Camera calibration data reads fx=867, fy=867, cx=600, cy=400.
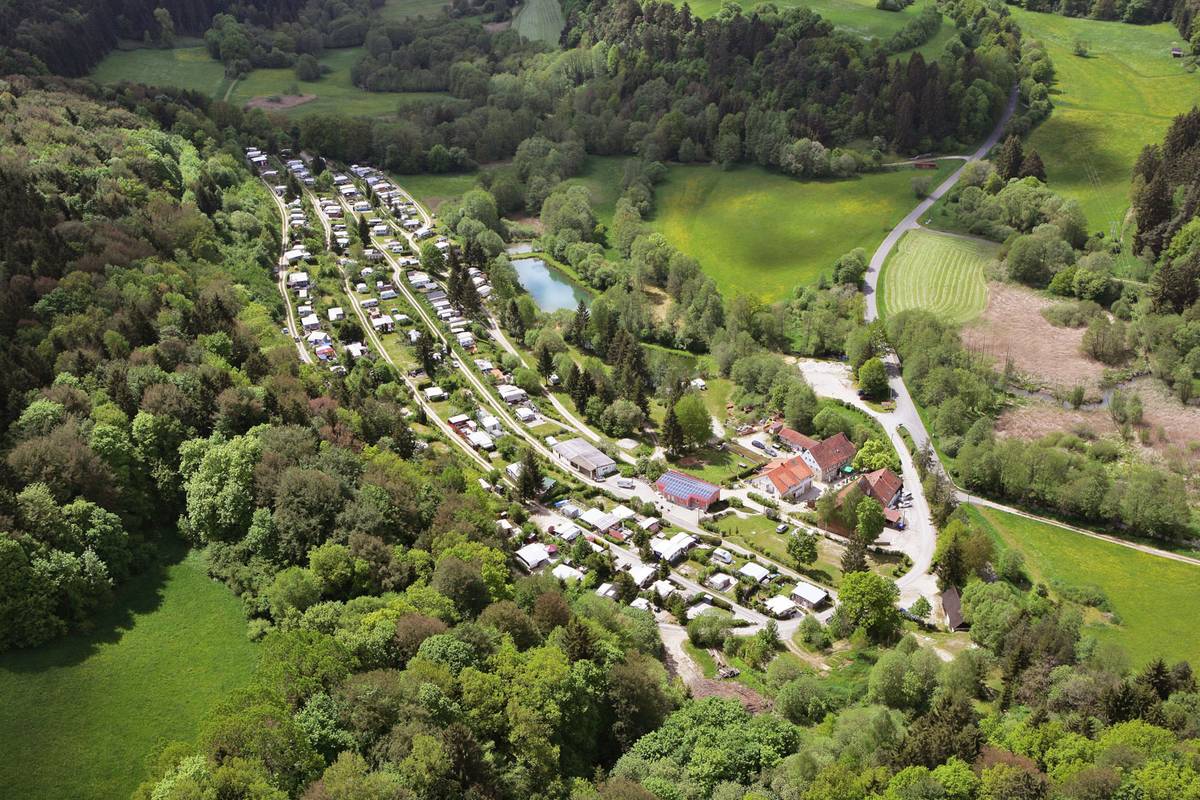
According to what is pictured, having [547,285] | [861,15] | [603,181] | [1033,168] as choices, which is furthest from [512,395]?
[861,15]

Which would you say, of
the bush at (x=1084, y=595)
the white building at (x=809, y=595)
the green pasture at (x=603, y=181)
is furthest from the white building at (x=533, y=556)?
the green pasture at (x=603, y=181)

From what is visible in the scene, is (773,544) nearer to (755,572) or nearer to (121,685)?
(755,572)

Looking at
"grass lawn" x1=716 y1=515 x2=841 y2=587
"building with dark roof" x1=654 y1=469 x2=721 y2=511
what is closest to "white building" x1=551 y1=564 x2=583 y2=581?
"building with dark roof" x1=654 y1=469 x2=721 y2=511

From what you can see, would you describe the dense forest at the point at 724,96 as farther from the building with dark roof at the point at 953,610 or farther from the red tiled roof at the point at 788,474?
the building with dark roof at the point at 953,610

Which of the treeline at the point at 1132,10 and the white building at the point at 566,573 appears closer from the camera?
the white building at the point at 566,573

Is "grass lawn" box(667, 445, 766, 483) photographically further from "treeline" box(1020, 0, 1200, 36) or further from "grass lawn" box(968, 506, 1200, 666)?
"treeline" box(1020, 0, 1200, 36)

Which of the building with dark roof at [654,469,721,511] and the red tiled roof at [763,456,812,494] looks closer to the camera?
the building with dark roof at [654,469,721,511]
